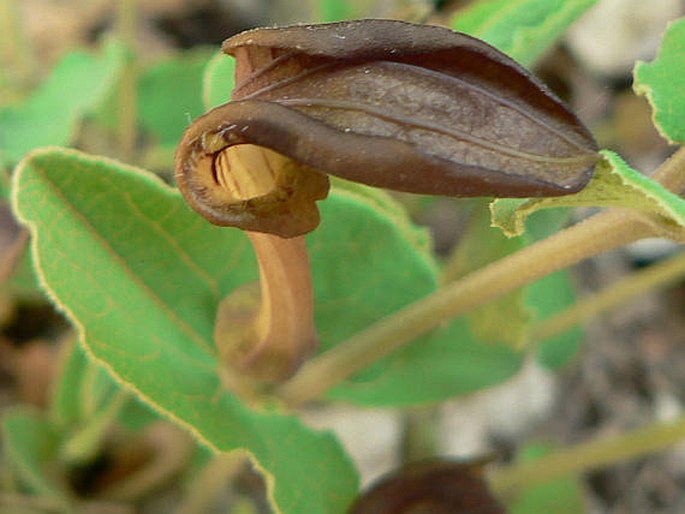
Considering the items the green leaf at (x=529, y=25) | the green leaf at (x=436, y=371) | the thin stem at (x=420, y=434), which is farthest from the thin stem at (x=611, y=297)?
the green leaf at (x=529, y=25)

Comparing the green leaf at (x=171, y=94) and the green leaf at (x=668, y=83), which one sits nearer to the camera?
the green leaf at (x=668, y=83)

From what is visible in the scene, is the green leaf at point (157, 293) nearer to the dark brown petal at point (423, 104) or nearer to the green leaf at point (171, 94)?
the dark brown petal at point (423, 104)

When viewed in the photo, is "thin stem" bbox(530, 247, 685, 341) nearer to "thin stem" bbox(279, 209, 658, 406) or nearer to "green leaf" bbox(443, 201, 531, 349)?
"green leaf" bbox(443, 201, 531, 349)

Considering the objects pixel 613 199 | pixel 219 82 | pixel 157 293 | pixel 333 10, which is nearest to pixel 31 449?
pixel 157 293

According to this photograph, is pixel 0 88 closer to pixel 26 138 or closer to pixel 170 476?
pixel 26 138

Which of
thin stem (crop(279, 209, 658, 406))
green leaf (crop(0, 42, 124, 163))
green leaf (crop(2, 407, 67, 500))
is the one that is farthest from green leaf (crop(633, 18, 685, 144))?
green leaf (crop(2, 407, 67, 500))

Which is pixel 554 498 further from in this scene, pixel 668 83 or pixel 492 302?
pixel 668 83

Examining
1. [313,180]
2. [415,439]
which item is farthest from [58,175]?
[415,439]
